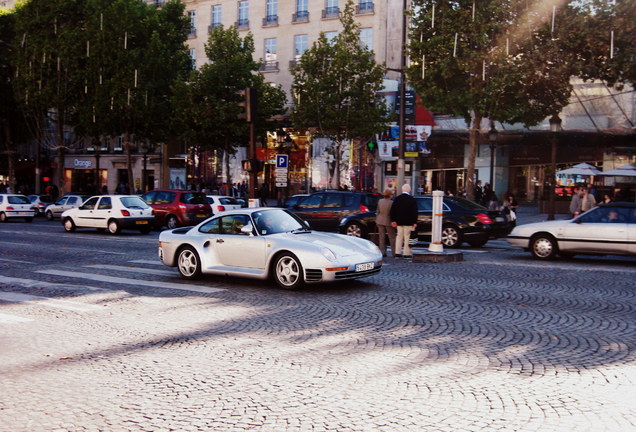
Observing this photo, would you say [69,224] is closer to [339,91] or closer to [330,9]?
[339,91]

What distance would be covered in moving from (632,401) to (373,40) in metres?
39.1

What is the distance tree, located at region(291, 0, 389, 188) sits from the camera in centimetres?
3412

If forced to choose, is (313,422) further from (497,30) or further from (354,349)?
(497,30)

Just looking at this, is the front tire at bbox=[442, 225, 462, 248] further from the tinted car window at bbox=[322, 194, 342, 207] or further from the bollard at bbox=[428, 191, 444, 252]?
the bollard at bbox=[428, 191, 444, 252]

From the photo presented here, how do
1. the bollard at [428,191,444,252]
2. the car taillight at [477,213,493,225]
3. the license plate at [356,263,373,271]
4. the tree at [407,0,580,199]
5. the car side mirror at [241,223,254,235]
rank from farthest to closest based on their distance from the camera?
1. the tree at [407,0,580,199]
2. the car taillight at [477,213,493,225]
3. the bollard at [428,191,444,252]
4. the car side mirror at [241,223,254,235]
5. the license plate at [356,263,373,271]

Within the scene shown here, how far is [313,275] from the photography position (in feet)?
33.3

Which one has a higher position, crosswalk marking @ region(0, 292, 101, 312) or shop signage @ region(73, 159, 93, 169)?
shop signage @ region(73, 159, 93, 169)

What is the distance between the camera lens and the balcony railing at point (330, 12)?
43281 millimetres

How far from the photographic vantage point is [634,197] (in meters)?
34.9

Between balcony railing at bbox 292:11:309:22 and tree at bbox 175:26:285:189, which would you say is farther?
balcony railing at bbox 292:11:309:22

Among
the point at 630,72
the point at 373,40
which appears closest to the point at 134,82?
the point at 373,40

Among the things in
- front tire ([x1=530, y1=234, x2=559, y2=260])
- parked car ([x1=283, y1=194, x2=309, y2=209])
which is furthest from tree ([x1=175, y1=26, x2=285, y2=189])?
front tire ([x1=530, y1=234, x2=559, y2=260])

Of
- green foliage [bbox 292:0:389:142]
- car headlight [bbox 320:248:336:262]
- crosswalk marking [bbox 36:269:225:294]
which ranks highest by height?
green foliage [bbox 292:0:389:142]

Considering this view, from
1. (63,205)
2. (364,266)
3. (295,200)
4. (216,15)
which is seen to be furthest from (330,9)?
(364,266)
